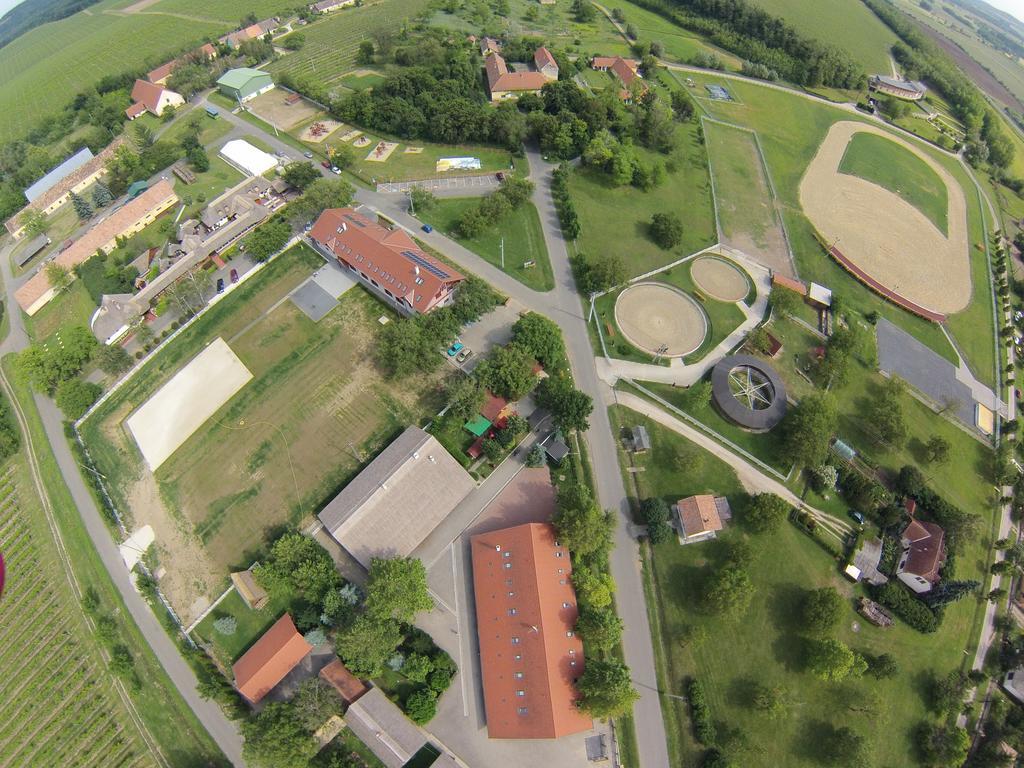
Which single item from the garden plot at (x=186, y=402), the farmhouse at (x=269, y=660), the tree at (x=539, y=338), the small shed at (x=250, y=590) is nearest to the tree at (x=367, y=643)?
the farmhouse at (x=269, y=660)

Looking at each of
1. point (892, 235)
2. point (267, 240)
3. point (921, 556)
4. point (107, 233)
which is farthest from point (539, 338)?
point (107, 233)

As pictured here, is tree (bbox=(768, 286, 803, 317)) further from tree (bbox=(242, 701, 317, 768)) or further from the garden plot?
tree (bbox=(242, 701, 317, 768))

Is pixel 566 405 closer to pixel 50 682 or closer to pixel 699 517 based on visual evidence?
pixel 699 517

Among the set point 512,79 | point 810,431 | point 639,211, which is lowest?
point 810,431

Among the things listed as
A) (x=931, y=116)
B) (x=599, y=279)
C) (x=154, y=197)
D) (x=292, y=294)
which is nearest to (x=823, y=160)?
(x=931, y=116)

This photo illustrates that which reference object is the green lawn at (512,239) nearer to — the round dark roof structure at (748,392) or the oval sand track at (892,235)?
the round dark roof structure at (748,392)

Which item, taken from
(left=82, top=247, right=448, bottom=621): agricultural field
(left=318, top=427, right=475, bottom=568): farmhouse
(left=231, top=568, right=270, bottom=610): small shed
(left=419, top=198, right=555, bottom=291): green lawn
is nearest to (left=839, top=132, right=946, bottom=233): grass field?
(left=419, top=198, right=555, bottom=291): green lawn
